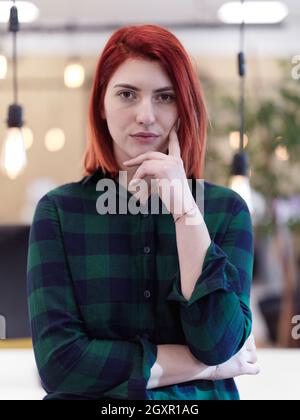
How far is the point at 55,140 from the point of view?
269 inches

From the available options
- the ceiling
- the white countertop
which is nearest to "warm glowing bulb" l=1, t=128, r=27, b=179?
the white countertop

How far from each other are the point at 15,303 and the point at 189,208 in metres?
0.93

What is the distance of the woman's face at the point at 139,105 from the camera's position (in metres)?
0.99

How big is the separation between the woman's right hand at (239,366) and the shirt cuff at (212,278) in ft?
0.42

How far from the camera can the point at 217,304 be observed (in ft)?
3.09

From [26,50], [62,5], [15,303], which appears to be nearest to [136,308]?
[15,303]

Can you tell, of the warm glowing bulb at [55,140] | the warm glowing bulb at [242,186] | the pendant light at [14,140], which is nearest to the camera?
the pendant light at [14,140]

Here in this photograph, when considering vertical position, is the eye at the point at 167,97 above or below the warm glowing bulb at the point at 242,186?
above

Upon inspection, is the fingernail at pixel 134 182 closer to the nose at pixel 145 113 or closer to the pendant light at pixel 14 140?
the nose at pixel 145 113

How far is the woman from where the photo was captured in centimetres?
96

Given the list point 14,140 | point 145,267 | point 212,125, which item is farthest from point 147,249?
point 14,140

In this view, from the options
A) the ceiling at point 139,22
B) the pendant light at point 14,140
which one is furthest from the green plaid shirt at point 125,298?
the ceiling at point 139,22

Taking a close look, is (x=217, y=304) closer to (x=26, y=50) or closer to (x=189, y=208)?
(x=189, y=208)
